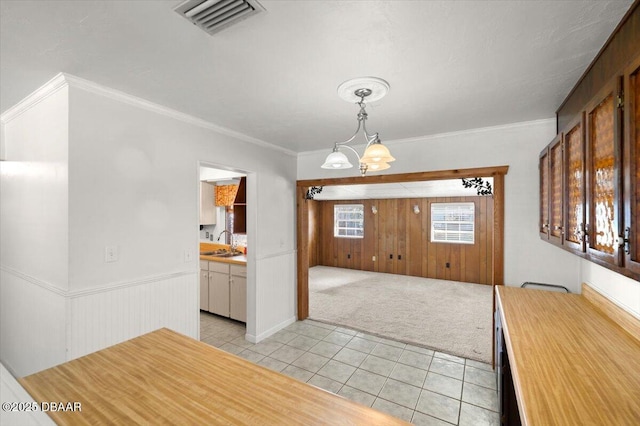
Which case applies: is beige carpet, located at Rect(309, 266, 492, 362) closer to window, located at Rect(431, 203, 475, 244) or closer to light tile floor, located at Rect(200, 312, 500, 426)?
light tile floor, located at Rect(200, 312, 500, 426)

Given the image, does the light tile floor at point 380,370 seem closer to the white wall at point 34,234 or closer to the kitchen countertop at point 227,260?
the kitchen countertop at point 227,260

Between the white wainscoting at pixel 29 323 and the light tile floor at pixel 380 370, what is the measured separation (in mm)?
1595

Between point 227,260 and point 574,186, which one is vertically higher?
point 574,186

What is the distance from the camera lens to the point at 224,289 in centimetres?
413

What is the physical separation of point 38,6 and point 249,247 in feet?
8.69

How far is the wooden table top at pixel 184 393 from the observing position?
0.88 m

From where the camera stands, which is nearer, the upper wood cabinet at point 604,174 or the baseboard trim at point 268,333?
the upper wood cabinet at point 604,174

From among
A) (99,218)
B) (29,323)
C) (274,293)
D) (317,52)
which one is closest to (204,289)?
(274,293)

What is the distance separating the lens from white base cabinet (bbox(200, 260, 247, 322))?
154 inches

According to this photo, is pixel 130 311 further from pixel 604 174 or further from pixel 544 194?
pixel 544 194

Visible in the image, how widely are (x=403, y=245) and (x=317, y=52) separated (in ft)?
21.6

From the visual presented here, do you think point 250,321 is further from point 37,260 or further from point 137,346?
point 137,346

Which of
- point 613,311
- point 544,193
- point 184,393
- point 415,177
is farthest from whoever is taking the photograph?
point 415,177

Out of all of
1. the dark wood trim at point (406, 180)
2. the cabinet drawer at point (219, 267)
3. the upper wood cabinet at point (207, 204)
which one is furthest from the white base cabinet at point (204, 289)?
the dark wood trim at point (406, 180)
